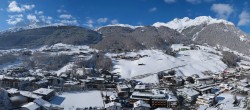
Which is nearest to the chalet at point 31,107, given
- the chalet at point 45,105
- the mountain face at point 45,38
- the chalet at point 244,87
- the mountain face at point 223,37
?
the chalet at point 45,105

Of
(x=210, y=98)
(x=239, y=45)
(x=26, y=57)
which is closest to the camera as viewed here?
(x=210, y=98)

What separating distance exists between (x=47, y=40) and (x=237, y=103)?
104 meters

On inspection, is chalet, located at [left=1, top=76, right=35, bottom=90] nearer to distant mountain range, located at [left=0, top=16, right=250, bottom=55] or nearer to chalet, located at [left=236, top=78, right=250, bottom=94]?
chalet, located at [left=236, top=78, right=250, bottom=94]

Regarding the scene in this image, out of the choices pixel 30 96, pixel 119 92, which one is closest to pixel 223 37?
pixel 119 92

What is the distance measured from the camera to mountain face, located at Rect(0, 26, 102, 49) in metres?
125

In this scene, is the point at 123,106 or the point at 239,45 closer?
the point at 123,106

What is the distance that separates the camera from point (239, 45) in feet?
516

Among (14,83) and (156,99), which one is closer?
(156,99)

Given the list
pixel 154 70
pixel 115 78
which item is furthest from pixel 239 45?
pixel 115 78

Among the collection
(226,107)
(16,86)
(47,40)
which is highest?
(47,40)

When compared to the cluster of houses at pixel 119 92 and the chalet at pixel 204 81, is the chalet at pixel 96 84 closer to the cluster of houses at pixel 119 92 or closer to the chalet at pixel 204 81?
the cluster of houses at pixel 119 92

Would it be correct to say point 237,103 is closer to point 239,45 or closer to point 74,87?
point 74,87

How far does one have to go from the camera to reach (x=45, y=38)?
445 ft

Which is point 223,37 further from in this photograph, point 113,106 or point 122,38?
point 113,106
